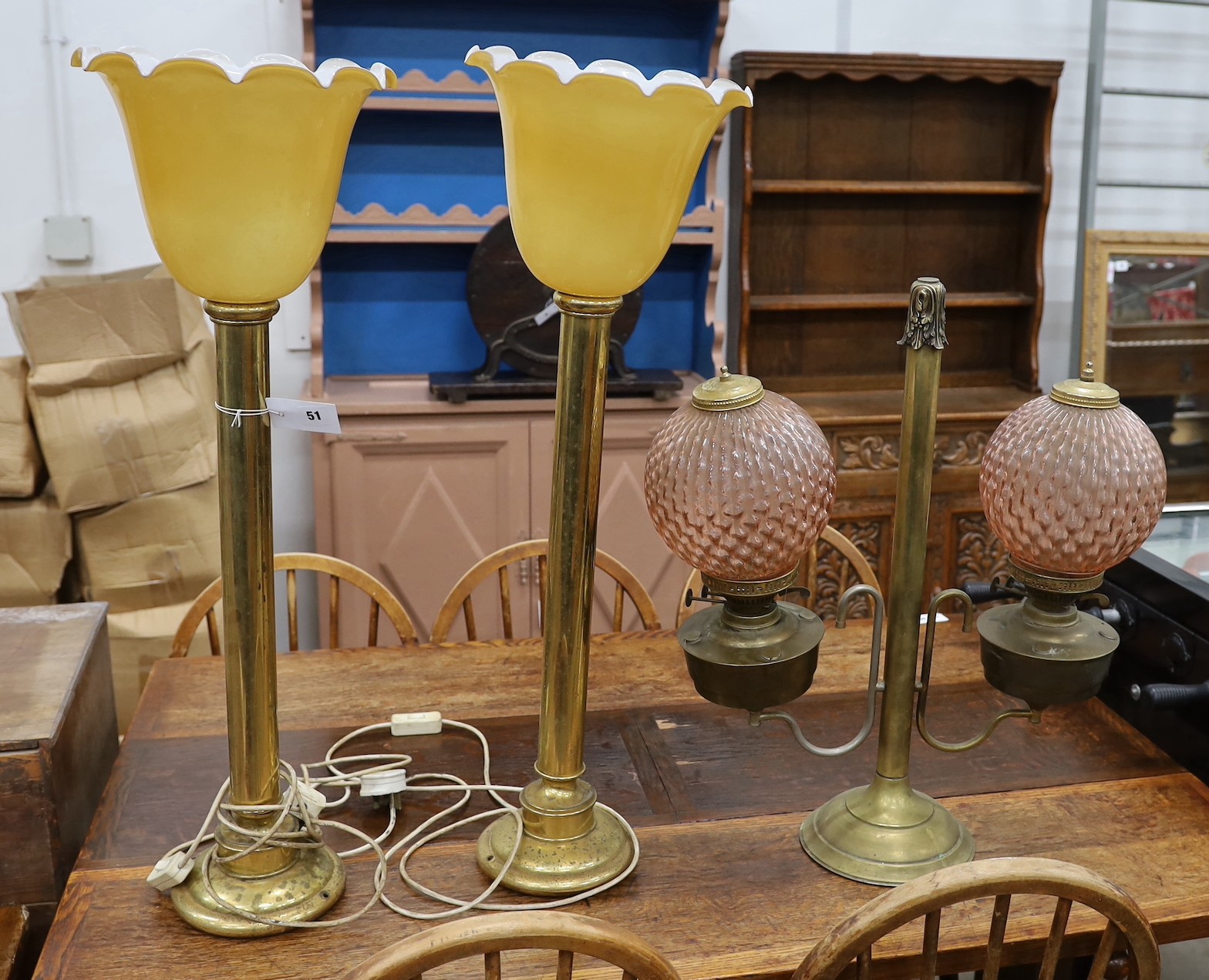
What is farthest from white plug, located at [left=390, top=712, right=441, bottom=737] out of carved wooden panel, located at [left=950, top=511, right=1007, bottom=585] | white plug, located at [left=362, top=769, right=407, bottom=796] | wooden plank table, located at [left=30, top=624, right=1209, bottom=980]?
carved wooden panel, located at [left=950, top=511, right=1007, bottom=585]

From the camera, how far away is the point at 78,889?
1217 millimetres

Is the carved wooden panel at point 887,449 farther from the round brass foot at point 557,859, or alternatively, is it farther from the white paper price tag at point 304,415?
the white paper price tag at point 304,415

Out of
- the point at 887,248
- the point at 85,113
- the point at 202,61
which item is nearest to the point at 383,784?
the point at 202,61

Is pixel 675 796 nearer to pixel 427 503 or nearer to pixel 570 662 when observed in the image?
pixel 570 662

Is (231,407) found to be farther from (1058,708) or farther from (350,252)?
(350,252)

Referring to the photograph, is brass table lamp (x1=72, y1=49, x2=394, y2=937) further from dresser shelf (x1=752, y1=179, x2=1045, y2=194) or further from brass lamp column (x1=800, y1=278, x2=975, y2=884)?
dresser shelf (x1=752, y1=179, x2=1045, y2=194)

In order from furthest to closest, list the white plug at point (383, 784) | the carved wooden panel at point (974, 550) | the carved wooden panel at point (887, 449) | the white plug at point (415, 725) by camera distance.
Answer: the carved wooden panel at point (974, 550) → the carved wooden panel at point (887, 449) → the white plug at point (415, 725) → the white plug at point (383, 784)

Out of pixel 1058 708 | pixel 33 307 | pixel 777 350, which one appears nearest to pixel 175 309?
pixel 33 307

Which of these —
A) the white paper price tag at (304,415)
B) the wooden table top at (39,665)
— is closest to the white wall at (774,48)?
the wooden table top at (39,665)

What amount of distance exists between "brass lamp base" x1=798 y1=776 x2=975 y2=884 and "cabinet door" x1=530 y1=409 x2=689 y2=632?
164cm

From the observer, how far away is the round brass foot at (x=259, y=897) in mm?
1149

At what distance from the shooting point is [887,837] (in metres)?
1.25

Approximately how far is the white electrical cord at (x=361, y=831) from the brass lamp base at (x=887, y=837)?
0.21 meters

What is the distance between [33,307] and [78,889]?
165cm
